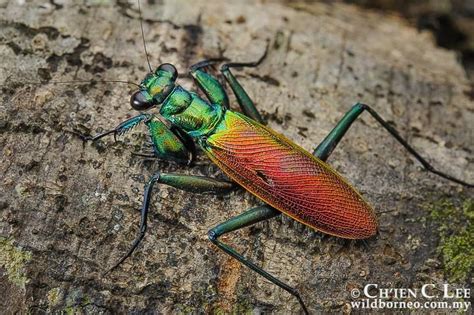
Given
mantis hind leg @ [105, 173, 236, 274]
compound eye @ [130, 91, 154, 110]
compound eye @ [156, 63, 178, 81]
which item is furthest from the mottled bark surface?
compound eye @ [156, 63, 178, 81]

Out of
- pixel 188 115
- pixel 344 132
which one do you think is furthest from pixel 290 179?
pixel 188 115

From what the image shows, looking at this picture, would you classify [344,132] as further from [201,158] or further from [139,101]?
[139,101]

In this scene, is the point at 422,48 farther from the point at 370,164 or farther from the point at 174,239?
the point at 174,239

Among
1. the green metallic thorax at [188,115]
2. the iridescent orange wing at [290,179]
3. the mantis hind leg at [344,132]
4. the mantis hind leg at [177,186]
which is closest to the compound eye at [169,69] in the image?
the green metallic thorax at [188,115]

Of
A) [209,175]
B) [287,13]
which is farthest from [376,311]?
[287,13]

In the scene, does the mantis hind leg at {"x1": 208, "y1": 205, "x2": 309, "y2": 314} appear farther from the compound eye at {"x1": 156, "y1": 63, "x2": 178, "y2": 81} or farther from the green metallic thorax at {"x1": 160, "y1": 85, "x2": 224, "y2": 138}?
the compound eye at {"x1": 156, "y1": 63, "x2": 178, "y2": 81}

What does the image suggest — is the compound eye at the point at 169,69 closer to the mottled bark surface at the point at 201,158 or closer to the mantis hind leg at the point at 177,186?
the mottled bark surface at the point at 201,158

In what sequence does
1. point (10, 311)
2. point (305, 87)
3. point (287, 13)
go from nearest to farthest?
point (10, 311)
point (305, 87)
point (287, 13)
